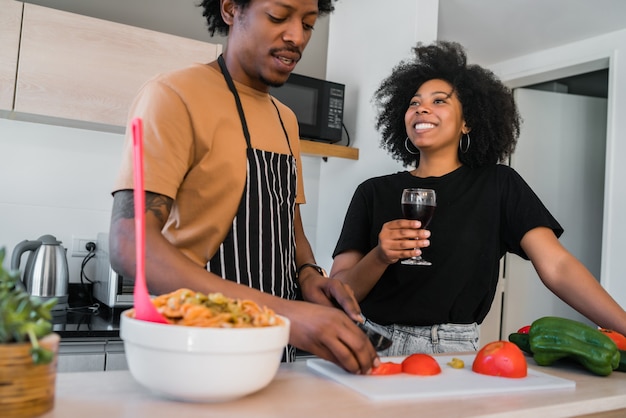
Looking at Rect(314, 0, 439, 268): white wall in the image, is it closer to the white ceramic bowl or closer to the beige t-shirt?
the beige t-shirt

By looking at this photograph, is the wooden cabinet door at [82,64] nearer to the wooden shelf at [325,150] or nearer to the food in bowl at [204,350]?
the wooden shelf at [325,150]

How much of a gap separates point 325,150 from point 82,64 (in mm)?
1042

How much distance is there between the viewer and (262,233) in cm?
134

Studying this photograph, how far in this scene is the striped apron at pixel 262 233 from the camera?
4.24 feet

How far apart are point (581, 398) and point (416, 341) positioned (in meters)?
0.62

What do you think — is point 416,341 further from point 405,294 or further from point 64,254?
point 64,254

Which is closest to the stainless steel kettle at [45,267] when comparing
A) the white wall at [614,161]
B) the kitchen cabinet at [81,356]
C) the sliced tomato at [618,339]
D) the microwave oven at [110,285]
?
the microwave oven at [110,285]

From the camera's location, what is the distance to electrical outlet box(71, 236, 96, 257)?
2467 millimetres

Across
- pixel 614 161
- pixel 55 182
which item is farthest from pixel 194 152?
pixel 614 161

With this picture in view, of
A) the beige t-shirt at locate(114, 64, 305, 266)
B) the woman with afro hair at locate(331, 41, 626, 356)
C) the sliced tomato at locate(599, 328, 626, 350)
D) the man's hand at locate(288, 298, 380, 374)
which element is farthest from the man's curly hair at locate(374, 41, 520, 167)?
the man's hand at locate(288, 298, 380, 374)

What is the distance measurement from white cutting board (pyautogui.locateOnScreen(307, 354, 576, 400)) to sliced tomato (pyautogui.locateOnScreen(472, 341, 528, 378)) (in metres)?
0.01

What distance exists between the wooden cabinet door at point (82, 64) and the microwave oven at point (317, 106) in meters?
0.56

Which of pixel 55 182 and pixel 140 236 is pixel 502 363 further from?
pixel 55 182

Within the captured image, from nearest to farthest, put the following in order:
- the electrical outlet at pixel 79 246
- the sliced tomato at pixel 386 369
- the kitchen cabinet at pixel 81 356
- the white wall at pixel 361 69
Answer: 1. the sliced tomato at pixel 386 369
2. the kitchen cabinet at pixel 81 356
3. the electrical outlet at pixel 79 246
4. the white wall at pixel 361 69
